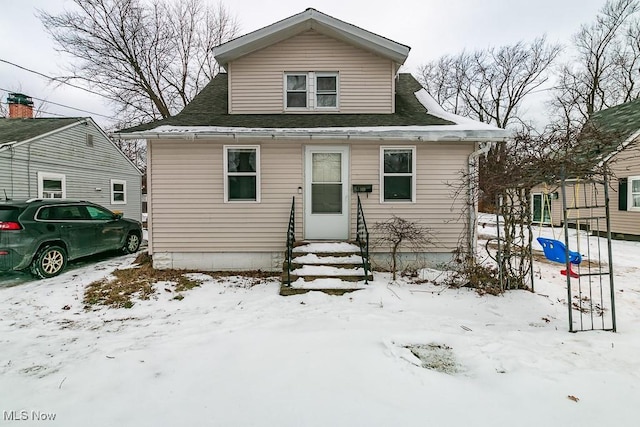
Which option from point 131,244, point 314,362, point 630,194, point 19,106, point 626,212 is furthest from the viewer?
point 19,106

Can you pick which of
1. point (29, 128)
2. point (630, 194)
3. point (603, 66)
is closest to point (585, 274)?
point (630, 194)

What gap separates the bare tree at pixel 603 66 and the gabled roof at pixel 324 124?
20.0m

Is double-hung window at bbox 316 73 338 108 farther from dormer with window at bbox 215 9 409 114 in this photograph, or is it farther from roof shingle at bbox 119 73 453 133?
roof shingle at bbox 119 73 453 133

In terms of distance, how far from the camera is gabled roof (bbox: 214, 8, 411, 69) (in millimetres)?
7164

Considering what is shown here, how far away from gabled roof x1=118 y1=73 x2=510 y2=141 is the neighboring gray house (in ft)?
22.7

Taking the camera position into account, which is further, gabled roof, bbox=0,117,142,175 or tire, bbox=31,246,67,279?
gabled roof, bbox=0,117,142,175

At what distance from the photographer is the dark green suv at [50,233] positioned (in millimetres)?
5660

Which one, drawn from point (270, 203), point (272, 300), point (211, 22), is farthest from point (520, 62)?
point (272, 300)

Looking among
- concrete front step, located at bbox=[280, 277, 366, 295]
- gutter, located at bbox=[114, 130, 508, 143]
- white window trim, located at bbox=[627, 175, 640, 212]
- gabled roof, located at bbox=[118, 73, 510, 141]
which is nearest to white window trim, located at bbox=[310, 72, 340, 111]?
gabled roof, located at bbox=[118, 73, 510, 141]

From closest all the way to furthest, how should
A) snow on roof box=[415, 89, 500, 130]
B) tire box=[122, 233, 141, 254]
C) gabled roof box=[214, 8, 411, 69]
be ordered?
snow on roof box=[415, 89, 500, 130] → gabled roof box=[214, 8, 411, 69] → tire box=[122, 233, 141, 254]

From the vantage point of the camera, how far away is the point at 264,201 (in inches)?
271

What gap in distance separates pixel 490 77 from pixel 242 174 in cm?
3207

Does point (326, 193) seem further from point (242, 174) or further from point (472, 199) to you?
point (472, 199)
